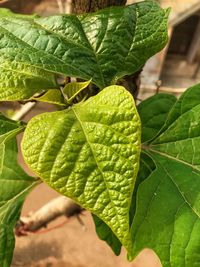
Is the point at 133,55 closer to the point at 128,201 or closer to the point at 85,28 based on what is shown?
the point at 85,28

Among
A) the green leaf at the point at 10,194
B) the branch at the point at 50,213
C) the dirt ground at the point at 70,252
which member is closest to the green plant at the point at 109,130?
the green leaf at the point at 10,194

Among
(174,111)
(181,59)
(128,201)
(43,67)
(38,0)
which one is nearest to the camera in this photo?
(128,201)

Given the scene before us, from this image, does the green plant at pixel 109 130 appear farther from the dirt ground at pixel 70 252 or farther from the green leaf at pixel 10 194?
the dirt ground at pixel 70 252

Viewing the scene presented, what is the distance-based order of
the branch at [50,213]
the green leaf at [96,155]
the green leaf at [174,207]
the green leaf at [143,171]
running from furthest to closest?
the branch at [50,213]
the green leaf at [143,171]
the green leaf at [174,207]
the green leaf at [96,155]

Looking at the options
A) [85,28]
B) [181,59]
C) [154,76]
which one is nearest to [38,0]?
[154,76]

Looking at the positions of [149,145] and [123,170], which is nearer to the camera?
[123,170]

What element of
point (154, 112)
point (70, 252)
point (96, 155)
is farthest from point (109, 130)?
point (70, 252)
